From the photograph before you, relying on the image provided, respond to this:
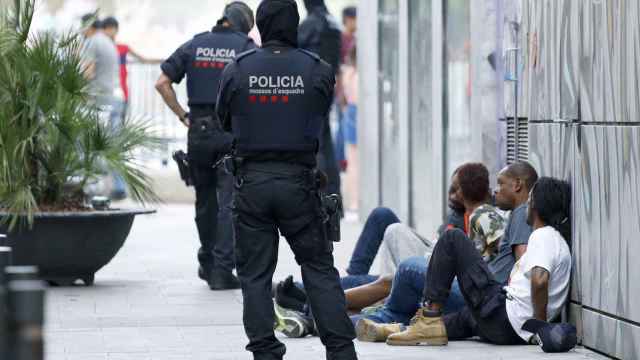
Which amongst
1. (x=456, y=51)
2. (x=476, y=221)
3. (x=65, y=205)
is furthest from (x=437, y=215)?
(x=476, y=221)

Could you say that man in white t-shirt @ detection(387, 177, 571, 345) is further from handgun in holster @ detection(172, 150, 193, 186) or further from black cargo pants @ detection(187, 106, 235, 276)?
handgun in holster @ detection(172, 150, 193, 186)

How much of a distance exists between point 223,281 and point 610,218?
3.98 meters

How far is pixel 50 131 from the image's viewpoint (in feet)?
36.1

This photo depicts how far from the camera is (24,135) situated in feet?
36.0

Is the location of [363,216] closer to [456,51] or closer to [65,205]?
Answer: [456,51]

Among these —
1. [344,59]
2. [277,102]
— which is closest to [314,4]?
[344,59]

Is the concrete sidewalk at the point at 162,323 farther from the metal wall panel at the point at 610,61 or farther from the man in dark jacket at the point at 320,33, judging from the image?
the man in dark jacket at the point at 320,33

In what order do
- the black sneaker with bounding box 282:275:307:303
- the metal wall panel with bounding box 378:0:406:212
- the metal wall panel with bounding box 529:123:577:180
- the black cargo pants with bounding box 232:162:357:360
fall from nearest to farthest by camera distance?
the black cargo pants with bounding box 232:162:357:360 < the metal wall panel with bounding box 529:123:577:180 < the black sneaker with bounding box 282:275:307:303 < the metal wall panel with bounding box 378:0:406:212

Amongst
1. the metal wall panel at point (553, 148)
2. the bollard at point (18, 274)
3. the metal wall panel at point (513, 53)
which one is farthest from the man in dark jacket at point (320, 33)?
the bollard at point (18, 274)

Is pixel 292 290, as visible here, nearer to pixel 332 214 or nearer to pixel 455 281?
pixel 455 281

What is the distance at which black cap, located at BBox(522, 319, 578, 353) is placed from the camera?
800cm

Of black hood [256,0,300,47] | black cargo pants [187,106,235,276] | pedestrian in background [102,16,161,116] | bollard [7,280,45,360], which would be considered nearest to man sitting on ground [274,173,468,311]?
black cargo pants [187,106,235,276]

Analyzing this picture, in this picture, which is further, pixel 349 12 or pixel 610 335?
pixel 349 12

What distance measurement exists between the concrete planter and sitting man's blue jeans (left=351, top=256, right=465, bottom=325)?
2.84m
